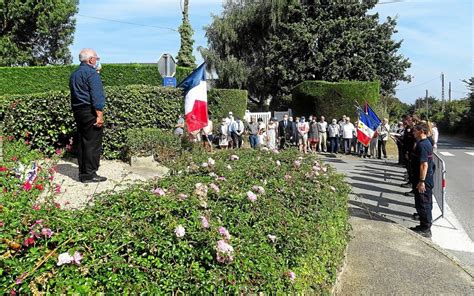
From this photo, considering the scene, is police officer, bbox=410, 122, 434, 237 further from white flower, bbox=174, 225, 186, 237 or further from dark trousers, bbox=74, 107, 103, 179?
white flower, bbox=174, 225, 186, 237

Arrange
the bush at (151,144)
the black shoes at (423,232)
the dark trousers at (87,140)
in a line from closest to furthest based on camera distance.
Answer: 1. the dark trousers at (87,140)
2. the black shoes at (423,232)
3. the bush at (151,144)

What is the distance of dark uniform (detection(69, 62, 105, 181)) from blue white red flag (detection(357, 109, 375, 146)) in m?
12.1

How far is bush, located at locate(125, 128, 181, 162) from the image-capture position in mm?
8930

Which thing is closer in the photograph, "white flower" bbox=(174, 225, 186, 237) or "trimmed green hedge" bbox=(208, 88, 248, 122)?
"white flower" bbox=(174, 225, 186, 237)

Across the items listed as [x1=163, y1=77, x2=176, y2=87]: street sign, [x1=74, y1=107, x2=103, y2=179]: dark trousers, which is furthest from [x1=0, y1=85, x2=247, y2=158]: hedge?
[x1=74, y1=107, x2=103, y2=179]: dark trousers

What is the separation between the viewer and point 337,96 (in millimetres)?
23016

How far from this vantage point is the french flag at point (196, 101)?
8.54 m

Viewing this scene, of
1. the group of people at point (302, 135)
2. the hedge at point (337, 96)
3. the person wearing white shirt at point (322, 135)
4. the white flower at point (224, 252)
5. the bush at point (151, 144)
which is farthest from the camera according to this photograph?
the hedge at point (337, 96)

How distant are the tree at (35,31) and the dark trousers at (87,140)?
29.6 metres

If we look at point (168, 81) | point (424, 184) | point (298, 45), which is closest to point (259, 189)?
point (424, 184)

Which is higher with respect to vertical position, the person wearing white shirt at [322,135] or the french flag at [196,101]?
the french flag at [196,101]

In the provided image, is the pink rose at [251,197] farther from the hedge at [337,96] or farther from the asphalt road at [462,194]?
the hedge at [337,96]

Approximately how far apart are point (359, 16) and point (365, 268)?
3177 centimetres

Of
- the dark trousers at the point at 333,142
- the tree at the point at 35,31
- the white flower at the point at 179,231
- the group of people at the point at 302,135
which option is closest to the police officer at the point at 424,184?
the white flower at the point at 179,231
